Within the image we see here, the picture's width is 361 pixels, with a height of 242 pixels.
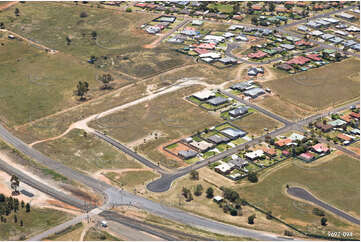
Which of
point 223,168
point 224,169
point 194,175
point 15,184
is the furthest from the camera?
point 223,168

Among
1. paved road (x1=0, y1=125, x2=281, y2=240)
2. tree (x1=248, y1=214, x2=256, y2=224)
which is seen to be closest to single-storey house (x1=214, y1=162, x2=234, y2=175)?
Result: paved road (x1=0, y1=125, x2=281, y2=240)

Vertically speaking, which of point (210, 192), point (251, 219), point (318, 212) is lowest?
point (318, 212)

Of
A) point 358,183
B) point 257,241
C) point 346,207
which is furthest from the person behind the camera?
point 358,183

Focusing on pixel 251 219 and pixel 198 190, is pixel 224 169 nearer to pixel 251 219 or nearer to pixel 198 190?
pixel 198 190

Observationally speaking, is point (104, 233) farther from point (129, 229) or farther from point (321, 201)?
point (321, 201)

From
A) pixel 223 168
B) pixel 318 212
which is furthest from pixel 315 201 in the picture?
pixel 223 168

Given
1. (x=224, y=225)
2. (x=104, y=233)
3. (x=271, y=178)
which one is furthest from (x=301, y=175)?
(x=104, y=233)

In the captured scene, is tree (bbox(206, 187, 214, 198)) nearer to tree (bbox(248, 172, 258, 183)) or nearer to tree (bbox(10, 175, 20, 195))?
tree (bbox(248, 172, 258, 183))
